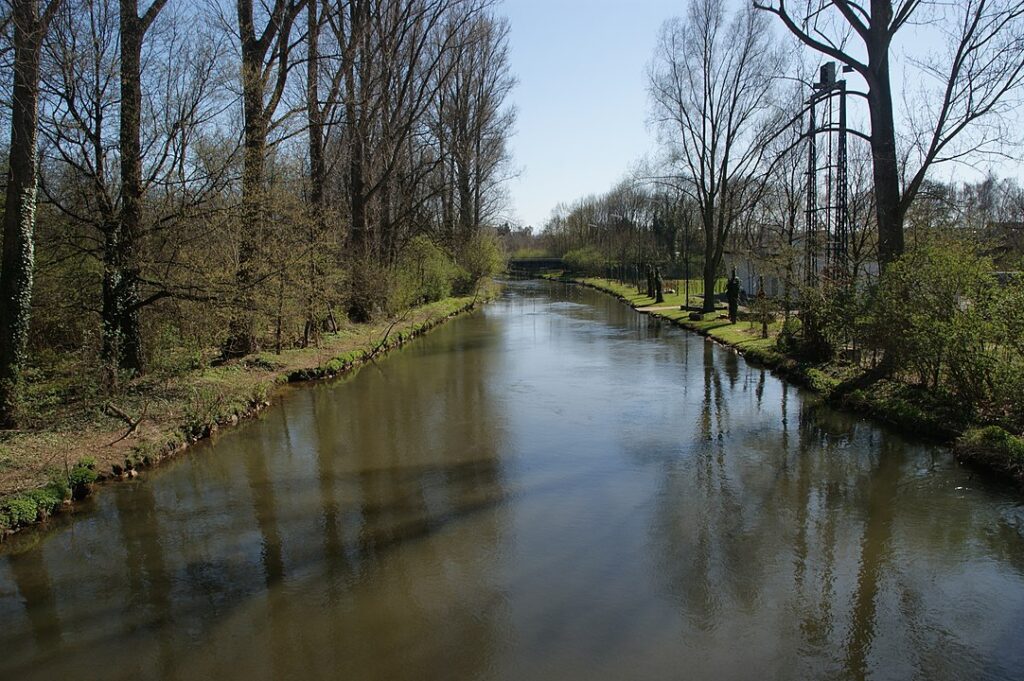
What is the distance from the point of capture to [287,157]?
16359 millimetres

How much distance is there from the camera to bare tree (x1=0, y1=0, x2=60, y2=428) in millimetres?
8547

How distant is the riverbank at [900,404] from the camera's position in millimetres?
8266

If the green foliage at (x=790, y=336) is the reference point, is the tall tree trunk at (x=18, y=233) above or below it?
above

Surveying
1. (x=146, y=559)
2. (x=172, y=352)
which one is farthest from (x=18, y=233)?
(x=146, y=559)

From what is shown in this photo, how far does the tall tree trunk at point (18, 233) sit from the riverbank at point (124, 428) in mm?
686

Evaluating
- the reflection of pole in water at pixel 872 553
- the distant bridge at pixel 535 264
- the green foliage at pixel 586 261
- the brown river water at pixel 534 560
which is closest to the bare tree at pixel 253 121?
the brown river water at pixel 534 560

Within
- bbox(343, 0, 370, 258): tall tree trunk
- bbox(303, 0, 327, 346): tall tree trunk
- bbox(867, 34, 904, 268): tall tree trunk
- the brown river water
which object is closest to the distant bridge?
bbox(343, 0, 370, 258): tall tree trunk

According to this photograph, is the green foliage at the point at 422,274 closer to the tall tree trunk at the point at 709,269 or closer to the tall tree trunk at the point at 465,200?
the tall tree trunk at the point at 465,200

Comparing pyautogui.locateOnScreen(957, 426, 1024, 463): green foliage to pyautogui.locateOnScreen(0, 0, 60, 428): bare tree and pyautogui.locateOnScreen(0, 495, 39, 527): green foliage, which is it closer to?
pyautogui.locateOnScreen(0, 495, 39, 527): green foliage

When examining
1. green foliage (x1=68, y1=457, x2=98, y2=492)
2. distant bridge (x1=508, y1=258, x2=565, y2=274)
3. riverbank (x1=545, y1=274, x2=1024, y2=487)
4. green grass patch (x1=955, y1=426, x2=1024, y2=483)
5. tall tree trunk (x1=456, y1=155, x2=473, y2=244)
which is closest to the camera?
green foliage (x1=68, y1=457, x2=98, y2=492)

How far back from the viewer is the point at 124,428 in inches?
367

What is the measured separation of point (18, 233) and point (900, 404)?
1270cm

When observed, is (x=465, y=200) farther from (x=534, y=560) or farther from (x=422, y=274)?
(x=534, y=560)

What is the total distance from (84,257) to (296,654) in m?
8.78
